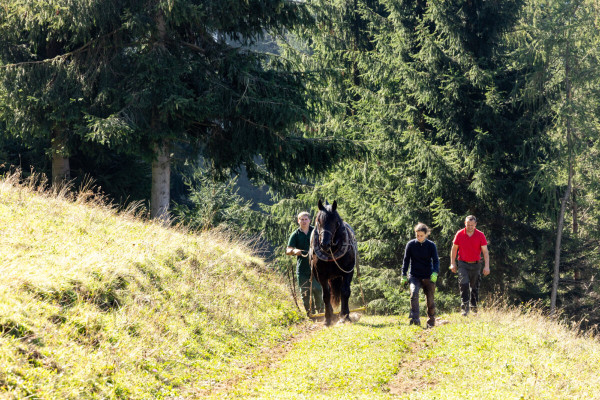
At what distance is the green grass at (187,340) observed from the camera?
580 cm

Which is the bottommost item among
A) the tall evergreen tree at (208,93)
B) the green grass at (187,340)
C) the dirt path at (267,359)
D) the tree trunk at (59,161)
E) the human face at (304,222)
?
the dirt path at (267,359)

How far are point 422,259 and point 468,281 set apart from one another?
183 centimetres

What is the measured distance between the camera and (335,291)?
35.2 feet

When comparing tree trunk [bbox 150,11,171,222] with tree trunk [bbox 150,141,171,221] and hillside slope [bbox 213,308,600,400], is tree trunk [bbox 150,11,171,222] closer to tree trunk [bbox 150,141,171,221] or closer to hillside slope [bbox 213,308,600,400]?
tree trunk [bbox 150,141,171,221]

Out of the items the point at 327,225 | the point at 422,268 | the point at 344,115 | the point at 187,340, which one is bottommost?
the point at 187,340

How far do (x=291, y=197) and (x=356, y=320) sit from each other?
13.3 meters

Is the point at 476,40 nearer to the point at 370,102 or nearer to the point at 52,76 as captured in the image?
the point at 370,102

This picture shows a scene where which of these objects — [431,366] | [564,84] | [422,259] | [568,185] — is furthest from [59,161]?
[568,185]

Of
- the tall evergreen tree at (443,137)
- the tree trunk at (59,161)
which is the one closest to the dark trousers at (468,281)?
the tall evergreen tree at (443,137)

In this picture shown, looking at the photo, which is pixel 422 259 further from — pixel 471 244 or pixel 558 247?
pixel 558 247

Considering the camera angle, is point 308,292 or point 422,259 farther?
point 308,292

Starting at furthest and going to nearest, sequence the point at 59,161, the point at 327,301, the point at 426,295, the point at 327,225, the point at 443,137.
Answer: the point at 443,137, the point at 59,161, the point at 426,295, the point at 327,301, the point at 327,225

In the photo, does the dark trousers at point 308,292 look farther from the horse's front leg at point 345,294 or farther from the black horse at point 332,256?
the horse's front leg at point 345,294

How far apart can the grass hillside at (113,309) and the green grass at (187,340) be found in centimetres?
2
